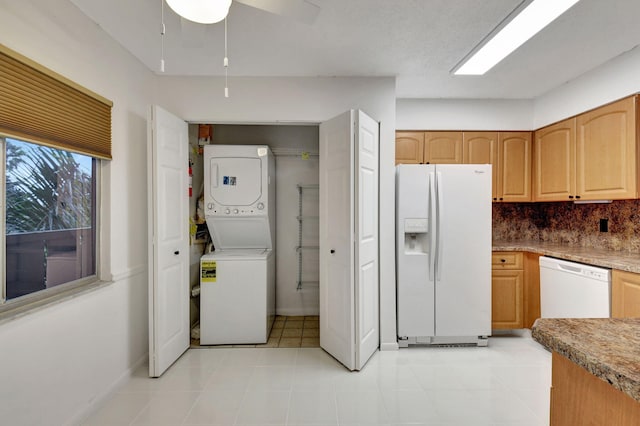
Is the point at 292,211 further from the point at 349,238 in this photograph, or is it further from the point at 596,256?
the point at 596,256

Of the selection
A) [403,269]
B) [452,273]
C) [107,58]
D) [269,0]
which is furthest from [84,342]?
[452,273]

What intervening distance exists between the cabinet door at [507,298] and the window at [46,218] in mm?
3485

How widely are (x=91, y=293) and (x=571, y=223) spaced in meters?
4.38

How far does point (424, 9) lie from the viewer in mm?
1844

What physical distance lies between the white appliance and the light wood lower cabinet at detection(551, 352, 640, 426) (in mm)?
1891

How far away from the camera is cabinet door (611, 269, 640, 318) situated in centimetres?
208

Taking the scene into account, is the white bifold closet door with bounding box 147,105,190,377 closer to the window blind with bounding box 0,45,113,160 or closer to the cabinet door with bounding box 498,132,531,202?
the window blind with bounding box 0,45,113,160

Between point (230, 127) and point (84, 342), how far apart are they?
2.56m

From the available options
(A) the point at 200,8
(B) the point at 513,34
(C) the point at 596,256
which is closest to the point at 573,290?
(C) the point at 596,256

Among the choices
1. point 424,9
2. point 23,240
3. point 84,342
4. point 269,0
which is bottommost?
point 84,342

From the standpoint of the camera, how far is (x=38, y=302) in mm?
1607

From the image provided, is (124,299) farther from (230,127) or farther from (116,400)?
(230,127)

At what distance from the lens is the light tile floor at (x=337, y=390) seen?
1.92 meters

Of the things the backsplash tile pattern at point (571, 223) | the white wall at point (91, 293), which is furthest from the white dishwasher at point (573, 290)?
the white wall at point (91, 293)
